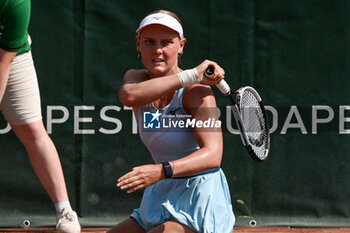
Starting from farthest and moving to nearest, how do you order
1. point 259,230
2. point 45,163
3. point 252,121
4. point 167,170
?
point 259,230
point 252,121
point 45,163
point 167,170

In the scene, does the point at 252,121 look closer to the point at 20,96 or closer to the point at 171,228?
the point at 171,228

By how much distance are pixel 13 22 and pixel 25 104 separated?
1.55ft

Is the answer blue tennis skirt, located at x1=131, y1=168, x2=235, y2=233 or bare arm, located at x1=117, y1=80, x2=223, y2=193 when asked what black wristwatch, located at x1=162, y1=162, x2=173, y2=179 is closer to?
bare arm, located at x1=117, y1=80, x2=223, y2=193

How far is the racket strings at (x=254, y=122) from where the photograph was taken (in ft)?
10.2

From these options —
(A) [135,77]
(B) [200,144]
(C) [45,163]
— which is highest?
(A) [135,77]

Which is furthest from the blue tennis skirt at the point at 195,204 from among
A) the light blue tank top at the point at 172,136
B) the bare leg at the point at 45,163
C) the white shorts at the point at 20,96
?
the white shorts at the point at 20,96

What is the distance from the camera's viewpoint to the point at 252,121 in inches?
126

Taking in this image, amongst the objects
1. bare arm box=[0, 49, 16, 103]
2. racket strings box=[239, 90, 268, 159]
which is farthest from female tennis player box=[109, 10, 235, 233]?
bare arm box=[0, 49, 16, 103]

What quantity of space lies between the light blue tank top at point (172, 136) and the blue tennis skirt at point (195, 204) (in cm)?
11

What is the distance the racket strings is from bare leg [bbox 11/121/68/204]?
893mm

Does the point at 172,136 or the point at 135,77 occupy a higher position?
the point at 135,77

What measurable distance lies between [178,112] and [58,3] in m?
2.03

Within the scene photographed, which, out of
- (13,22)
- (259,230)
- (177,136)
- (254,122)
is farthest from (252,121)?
(259,230)

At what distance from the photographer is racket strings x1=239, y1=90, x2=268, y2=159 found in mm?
3094
